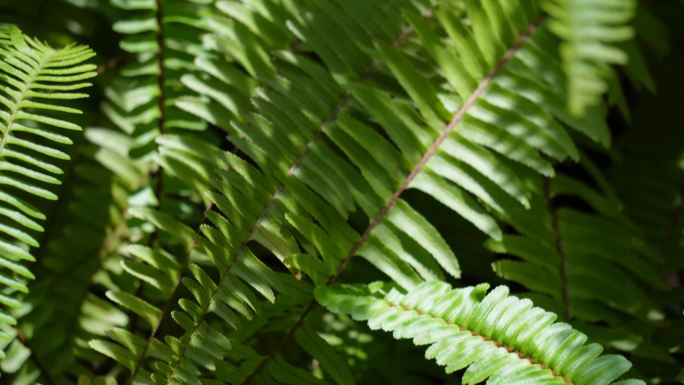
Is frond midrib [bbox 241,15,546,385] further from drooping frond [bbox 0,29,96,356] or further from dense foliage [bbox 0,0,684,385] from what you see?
drooping frond [bbox 0,29,96,356]

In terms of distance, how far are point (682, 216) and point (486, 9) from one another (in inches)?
27.9

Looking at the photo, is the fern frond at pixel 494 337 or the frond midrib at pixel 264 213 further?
the frond midrib at pixel 264 213

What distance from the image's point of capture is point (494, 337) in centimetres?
98

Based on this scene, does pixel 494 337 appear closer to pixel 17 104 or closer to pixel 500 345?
pixel 500 345

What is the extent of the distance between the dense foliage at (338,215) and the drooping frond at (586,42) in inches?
11.9

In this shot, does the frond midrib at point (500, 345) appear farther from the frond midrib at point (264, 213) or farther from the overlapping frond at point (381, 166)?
the frond midrib at point (264, 213)

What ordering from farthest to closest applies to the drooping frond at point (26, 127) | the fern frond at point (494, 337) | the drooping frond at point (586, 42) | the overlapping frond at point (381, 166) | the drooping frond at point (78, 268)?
the drooping frond at point (78, 268)
the overlapping frond at point (381, 166)
the drooping frond at point (26, 127)
the fern frond at point (494, 337)
the drooping frond at point (586, 42)

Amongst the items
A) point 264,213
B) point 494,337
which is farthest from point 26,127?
point 494,337

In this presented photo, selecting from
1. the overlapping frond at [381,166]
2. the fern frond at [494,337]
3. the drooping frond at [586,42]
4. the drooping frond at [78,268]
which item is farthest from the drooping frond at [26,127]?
the drooping frond at [586,42]

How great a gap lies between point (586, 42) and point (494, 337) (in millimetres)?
464

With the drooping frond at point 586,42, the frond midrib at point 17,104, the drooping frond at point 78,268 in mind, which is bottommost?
the drooping frond at point 78,268

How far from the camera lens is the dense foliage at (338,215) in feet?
3.54

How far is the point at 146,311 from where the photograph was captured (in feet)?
3.87

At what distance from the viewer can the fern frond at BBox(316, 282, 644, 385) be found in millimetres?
926
